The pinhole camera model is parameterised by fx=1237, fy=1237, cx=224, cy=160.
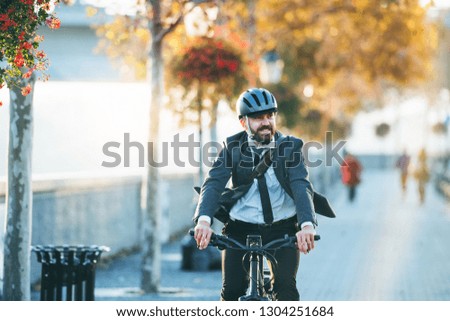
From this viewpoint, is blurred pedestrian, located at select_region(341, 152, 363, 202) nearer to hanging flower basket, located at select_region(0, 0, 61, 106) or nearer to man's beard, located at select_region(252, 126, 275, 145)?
hanging flower basket, located at select_region(0, 0, 61, 106)

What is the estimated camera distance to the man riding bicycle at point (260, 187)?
6582mm

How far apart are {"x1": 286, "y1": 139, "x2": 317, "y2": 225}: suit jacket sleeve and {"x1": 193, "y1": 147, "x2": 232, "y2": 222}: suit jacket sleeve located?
13.4 inches

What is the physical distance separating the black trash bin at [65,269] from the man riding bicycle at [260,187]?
2.72m

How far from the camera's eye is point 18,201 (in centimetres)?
980

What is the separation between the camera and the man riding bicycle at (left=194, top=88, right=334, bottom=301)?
658 cm

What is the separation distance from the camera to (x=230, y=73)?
1703 cm

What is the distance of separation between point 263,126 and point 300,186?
37 cm

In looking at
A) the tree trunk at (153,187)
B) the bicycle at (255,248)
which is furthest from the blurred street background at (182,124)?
the bicycle at (255,248)

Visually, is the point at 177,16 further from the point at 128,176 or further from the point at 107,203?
the point at 128,176

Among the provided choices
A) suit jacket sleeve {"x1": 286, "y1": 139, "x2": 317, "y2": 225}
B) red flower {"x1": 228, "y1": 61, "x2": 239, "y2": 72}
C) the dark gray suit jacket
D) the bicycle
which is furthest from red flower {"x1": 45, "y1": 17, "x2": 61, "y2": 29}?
red flower {"x1": 228, "y1": 61, "x2": 239, "y2": 72}

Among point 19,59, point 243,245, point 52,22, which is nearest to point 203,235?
point 243,245

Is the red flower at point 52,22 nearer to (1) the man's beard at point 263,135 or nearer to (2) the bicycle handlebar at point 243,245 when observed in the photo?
(1) the man's beard at point 263,135

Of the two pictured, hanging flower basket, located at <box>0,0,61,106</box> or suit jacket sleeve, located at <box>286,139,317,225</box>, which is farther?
hanging flower basket, located at <box>0,0,61,106</box>
